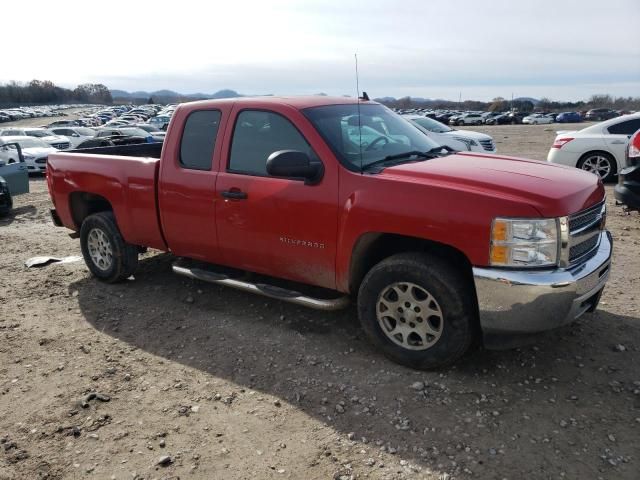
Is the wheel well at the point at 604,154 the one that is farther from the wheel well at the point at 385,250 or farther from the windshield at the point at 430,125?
the wheel well at the point at 385,250

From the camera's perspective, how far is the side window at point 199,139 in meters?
4.63

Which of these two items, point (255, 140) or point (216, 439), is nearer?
point (216, 439)

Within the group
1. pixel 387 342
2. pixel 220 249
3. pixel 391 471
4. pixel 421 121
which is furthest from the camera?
pixel 421 121

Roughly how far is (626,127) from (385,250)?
884 cm

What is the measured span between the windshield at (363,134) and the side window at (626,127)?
24.9 ft

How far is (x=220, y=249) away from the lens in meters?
4.66

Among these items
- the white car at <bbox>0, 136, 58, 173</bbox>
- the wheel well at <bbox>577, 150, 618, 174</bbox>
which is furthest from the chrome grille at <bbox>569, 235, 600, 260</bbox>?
the white car at <bbox>0, 136, 58, 173</bbox>

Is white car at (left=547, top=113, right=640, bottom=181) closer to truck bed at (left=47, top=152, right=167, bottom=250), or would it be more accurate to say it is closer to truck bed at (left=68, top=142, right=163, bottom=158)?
truck bed at (left=68, top=142, right=163, bottom=158)

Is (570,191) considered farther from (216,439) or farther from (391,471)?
(216,439)

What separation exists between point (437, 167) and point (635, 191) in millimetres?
4180

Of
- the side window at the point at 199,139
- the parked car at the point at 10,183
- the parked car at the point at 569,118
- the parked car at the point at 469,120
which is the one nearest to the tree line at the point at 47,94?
the parked car at the point at 469,120

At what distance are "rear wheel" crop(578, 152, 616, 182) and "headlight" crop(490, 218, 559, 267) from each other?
839 cm

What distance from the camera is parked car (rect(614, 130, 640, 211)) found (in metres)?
6.69

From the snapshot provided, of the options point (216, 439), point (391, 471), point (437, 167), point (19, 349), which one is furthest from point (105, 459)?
point (437, 167)
